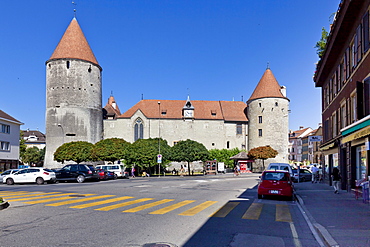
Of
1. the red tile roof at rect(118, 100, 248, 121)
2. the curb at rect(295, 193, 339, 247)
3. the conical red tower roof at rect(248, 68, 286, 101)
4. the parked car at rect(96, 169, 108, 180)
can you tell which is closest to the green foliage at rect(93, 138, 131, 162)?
the parked car at rect(96, 169, 108, 180)

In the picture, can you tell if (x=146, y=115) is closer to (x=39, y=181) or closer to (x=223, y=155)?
(x=223, y=155)

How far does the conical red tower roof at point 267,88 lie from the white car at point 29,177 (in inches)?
2274

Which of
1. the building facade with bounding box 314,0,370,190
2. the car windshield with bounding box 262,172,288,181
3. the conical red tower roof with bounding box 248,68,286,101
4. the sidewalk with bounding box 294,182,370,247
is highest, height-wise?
the conical red tower roof with bounding box 248,68,286,101

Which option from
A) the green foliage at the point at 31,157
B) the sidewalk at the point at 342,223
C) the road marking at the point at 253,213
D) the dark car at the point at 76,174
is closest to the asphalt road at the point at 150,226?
the road marking at the point at 253,213

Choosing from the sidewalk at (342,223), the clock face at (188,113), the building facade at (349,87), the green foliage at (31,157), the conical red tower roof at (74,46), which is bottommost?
the green foliage at (31,157)

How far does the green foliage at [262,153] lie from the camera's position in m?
72.2

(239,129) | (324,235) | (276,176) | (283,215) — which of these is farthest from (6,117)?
(324,235)

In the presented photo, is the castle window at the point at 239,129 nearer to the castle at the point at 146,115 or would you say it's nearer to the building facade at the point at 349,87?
the castle at the point at 146,115

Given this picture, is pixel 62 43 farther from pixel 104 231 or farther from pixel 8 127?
pixel 104 231

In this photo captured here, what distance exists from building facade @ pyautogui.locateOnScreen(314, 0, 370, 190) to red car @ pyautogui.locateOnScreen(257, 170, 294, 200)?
348cm

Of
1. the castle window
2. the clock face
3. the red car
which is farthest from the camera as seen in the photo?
the castle window

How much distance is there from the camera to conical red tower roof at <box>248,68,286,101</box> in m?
79.1

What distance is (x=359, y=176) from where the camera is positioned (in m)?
19.5

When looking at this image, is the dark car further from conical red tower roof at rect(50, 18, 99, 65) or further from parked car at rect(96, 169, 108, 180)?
conical red tower roof at rect(50, 18, 99, 65)
